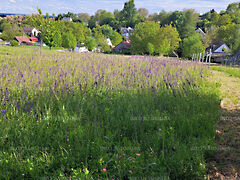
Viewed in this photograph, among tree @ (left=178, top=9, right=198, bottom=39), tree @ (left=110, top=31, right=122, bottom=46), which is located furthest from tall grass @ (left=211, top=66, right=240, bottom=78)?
tree @ (left=110, top=31, right=122, bottom=46)

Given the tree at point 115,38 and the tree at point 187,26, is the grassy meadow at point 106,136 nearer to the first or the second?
the tree at point 187,26

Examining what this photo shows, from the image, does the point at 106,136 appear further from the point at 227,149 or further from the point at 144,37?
the point at 144,37

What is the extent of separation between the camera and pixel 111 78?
6.22m

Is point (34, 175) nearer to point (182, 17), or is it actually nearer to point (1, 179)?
point (1, 179)

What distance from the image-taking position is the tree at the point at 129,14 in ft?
470

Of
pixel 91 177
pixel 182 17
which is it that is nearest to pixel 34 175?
pixel 91 177

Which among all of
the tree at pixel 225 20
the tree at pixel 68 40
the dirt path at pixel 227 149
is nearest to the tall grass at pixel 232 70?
the dirt path at pixel 227 149

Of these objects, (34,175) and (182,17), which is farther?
(182,17)

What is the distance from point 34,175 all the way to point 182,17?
76.9 m

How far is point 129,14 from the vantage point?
480 feet

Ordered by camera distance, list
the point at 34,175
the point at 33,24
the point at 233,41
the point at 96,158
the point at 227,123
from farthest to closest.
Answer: the point at 233,41 → the point at 33,24 → the point at 227,123 → the point at 96,158 → the point at 34,175

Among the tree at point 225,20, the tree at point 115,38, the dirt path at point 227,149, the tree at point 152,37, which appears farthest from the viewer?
the tree at point 115,38

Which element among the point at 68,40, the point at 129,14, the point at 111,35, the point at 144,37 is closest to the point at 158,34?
the point at 144,37

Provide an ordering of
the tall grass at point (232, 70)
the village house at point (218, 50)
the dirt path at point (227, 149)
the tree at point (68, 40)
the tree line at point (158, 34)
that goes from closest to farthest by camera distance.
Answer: the dirt path at point (227, 149), the tall grass at point (232, 70), the tree line at point (158, 34), the tree at point (68, 40), the village house at point (218, 50)
